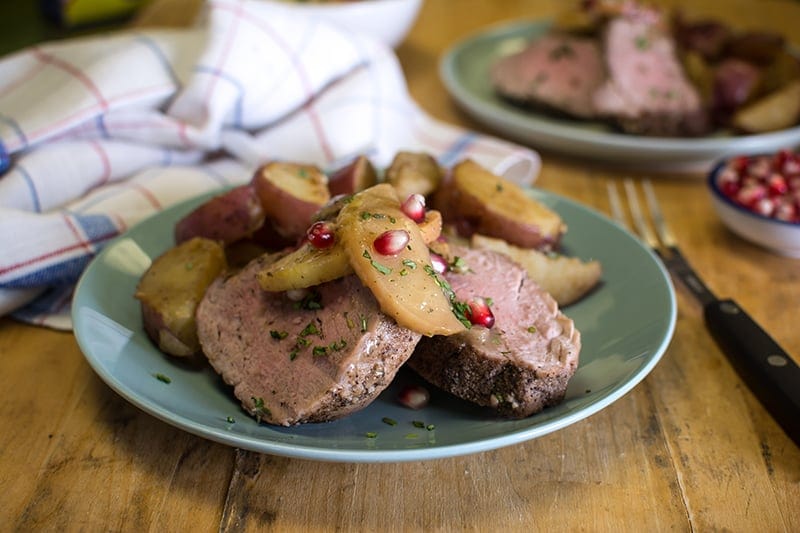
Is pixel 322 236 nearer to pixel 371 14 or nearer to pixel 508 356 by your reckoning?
pixel 508 356

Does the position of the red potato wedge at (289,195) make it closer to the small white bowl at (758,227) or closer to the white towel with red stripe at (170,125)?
the white towel with red stripe at (170,125)

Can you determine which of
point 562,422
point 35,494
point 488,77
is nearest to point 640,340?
point 562,422

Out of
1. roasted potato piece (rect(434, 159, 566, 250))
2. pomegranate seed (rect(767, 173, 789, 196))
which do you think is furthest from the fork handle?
pomegranate seed (rect(767, 173, 789, 196))

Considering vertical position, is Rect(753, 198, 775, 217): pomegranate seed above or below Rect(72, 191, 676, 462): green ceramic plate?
below

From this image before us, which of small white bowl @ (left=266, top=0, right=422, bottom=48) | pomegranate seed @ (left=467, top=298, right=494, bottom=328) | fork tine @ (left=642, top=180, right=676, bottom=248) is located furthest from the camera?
small white bowl @ (left=266, top=0, right=422, bottom=48)

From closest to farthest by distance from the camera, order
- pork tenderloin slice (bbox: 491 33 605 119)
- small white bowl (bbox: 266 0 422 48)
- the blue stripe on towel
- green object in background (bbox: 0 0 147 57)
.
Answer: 1. the blue stripe on towel
2. pork tenderloin slice (bbox: 491 33 605 119)
3. small white bowl (bbox: 266 0 422 48)
4. green object in background (bbox: 0 0 147 57)

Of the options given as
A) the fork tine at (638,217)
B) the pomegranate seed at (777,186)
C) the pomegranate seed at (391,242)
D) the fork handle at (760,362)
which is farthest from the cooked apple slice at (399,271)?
the pomegranate seed at (777,186)

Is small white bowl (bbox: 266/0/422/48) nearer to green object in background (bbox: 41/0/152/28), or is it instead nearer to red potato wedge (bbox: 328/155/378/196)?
red potato wedge (bbox: 328/155/378/196)
